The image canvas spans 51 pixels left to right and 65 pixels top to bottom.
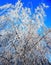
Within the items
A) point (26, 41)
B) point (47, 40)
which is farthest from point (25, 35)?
point (47, 40)

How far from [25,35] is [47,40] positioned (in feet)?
4.04

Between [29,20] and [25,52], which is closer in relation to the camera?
[25,52]

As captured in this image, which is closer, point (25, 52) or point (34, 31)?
point (25, 52)

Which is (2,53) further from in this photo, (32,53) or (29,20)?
(29,20)

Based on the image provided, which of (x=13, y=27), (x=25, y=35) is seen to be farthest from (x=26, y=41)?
(x=13, y=27)

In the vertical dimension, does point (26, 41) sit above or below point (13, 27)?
below

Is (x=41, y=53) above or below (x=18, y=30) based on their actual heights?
below

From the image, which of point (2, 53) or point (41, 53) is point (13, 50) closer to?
point (2, 53)

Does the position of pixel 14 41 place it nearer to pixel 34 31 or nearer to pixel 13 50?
pixel 13 50

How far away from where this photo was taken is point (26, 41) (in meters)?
12.0

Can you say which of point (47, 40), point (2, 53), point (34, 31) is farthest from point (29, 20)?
point (2, 53)

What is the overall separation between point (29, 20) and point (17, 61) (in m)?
2.46

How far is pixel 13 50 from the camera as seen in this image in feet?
38.8

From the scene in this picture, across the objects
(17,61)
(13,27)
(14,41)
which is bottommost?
(17,61)
